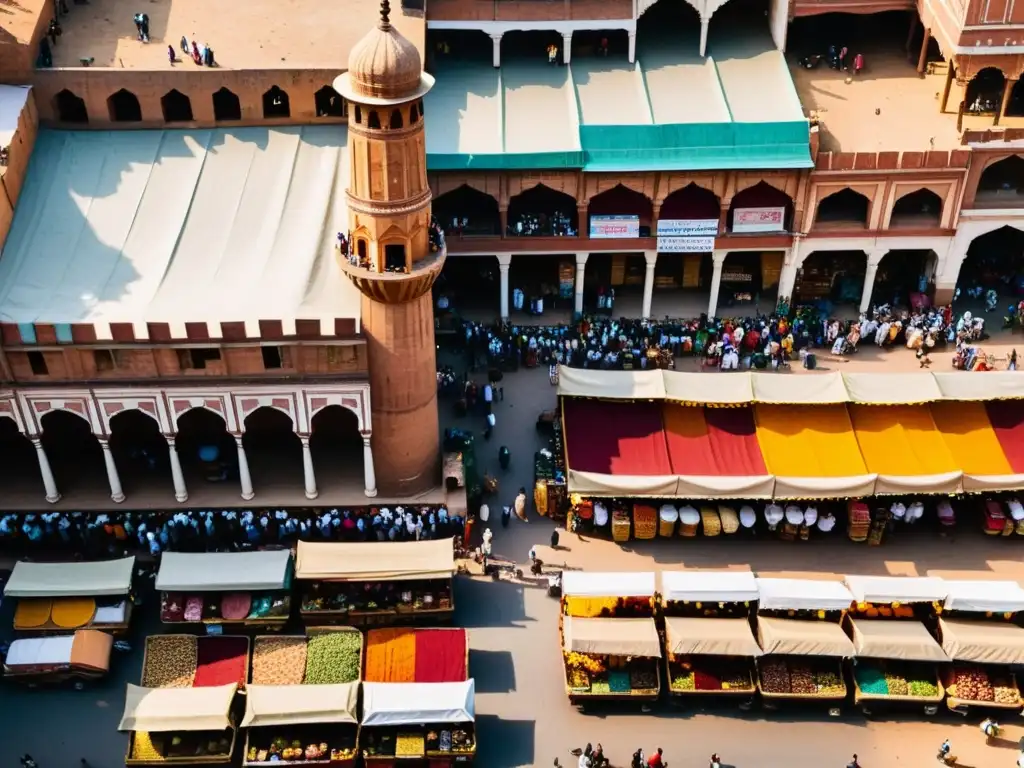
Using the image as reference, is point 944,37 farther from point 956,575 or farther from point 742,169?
point 956,575

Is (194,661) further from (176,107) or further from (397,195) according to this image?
(176,107)

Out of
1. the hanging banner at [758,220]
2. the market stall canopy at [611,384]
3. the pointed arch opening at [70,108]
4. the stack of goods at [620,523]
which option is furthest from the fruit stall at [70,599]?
the hanging banner at [758,220]

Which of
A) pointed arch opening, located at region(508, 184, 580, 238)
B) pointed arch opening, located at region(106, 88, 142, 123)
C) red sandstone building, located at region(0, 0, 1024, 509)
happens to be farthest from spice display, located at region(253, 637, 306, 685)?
A: pointed arch opening, located at region(106, 88, 142, 123)

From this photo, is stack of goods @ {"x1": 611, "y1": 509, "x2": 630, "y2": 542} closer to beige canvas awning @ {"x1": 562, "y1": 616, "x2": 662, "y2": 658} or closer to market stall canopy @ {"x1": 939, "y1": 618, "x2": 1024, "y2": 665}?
beige canvas awning @ {"x1": 562, "y1": 616, "x2": 662, "y2": 658}

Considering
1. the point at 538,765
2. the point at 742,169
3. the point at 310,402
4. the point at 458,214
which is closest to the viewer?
the point at 538,765

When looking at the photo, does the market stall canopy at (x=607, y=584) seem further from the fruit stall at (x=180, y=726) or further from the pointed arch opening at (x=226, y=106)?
the pointed arch opening at (x=226, y=106)

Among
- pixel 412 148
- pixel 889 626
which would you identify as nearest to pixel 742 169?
pixel 412 148
